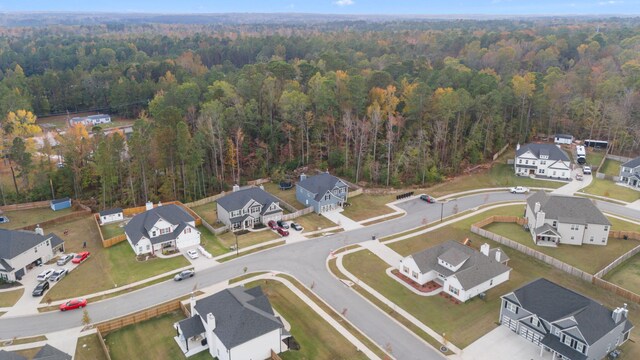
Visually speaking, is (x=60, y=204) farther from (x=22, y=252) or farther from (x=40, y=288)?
(x=40, y=288)

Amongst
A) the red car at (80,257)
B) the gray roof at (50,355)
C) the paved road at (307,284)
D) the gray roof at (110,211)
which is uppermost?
the gray roof at (50,355)

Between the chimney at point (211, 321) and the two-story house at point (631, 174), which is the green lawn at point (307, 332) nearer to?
the chimney at point (211, 321)

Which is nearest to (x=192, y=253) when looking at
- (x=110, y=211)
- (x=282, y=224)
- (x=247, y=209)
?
(x=247, y=209)

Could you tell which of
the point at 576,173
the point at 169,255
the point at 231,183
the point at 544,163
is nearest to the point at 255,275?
the point at 169,255

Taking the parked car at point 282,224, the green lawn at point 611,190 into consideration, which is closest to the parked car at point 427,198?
the parked car at point 282,224

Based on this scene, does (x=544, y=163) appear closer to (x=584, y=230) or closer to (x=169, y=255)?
(x=584, y=230)

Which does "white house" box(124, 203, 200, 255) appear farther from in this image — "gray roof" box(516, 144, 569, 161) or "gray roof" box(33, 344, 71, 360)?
"gray roof" box(516, 144, 569, 161)
